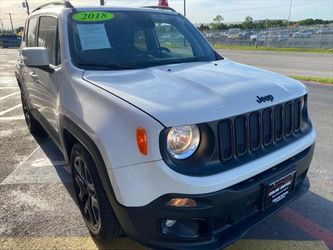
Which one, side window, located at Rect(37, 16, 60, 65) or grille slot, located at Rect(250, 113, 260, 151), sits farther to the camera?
side window, located at Rect(37, 16, 60, 65)

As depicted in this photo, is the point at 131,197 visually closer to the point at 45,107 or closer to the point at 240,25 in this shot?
the point at 45,107

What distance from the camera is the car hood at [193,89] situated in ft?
7.20

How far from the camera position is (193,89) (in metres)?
2.50

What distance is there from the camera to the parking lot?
2.95 m

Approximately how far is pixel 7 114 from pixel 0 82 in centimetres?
564

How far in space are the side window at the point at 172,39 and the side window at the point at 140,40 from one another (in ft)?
0.91

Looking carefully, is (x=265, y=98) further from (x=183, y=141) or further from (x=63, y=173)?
(x=63, y=173)

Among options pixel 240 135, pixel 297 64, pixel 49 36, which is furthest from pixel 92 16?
pixel 297 64

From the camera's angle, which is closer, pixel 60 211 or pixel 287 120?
pixel 287 120

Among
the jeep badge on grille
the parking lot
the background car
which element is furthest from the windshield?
the background car

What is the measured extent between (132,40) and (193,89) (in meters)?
1.30

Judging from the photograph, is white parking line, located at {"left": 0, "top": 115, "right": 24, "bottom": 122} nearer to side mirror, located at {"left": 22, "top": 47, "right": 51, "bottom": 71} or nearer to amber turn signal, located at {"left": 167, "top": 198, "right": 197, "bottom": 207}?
side mirror, located at {"left": 22, "top": 47, "right": 51, "bottom": 71}

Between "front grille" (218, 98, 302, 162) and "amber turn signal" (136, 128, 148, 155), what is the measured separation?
1.59 feet

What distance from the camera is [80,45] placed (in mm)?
3252
